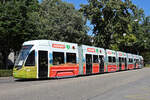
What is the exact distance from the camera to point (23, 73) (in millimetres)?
15992

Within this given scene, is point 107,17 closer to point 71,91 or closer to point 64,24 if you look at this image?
point 64,24

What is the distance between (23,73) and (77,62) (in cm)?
632

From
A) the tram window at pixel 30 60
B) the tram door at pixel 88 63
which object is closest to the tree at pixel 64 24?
the tram door at pixel 88 63

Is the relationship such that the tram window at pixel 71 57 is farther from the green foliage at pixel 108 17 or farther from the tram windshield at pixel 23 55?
the green foliage at pixel 108 17

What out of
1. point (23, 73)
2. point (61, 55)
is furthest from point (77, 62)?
point (23, 73)

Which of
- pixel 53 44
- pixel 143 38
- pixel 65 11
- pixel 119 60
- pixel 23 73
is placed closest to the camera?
pixel 23 73

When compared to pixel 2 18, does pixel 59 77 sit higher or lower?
lower

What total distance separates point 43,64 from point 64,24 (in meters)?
17.5

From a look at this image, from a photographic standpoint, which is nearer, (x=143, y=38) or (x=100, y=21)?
(x=100, y=21)

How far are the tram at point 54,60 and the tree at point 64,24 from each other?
987cm

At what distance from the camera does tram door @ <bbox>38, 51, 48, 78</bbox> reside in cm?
1656

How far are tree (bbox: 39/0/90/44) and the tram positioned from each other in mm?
9869

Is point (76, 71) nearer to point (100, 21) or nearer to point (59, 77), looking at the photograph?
point (59, 77)

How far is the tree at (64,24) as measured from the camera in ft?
110
